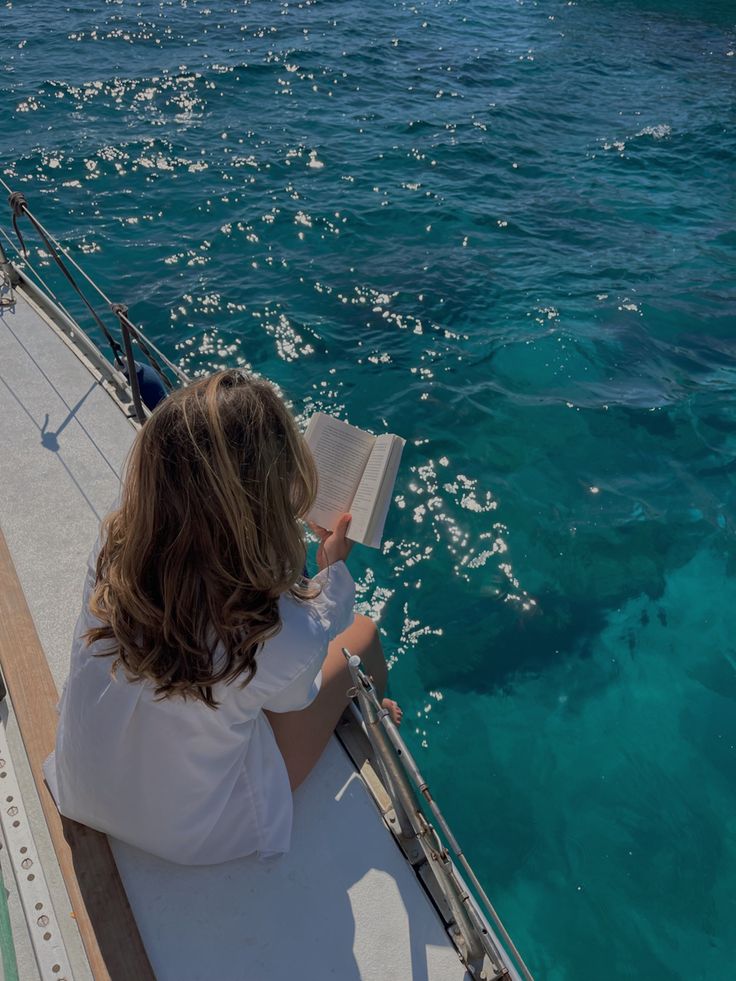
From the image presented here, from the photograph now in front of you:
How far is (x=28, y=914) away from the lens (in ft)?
7.02

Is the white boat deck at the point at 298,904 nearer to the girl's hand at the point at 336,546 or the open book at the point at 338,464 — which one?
the girl's hand at the point at 336,546

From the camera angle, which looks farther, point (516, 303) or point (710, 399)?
point (516, 303)

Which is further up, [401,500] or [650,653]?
[401,500]

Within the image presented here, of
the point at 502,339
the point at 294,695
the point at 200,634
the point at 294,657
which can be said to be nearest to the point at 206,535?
the point at 200,634

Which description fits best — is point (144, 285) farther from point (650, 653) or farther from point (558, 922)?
point (558, 922)

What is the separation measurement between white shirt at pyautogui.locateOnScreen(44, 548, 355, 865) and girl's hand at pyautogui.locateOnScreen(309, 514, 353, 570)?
0.24 meters

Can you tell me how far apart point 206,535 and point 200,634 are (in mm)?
267

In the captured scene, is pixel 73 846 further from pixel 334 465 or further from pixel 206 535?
pixel 334 465

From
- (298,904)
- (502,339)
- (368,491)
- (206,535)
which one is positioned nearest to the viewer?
(206,535)

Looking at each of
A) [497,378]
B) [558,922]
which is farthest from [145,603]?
[497,378]

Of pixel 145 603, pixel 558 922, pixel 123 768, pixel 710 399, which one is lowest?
pixel 558 922

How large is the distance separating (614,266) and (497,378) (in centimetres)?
277

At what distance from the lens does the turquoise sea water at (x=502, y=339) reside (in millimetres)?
3744

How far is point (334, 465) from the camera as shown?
2488 mm
